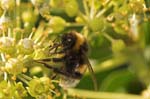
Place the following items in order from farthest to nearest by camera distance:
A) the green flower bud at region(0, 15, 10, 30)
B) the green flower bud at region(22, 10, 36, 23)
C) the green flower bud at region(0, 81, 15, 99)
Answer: the green flower bud at region(22, 10, 36, 23) → the green flower bud at region(0, 15, 10, 30) → the green flower bud at region(0, 81, 15, 99)

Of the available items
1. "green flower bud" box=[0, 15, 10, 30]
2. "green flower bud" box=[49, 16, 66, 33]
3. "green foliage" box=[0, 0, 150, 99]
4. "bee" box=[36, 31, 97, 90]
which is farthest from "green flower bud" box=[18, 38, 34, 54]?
"green flower bud" box=[49, 16, 66, 33]

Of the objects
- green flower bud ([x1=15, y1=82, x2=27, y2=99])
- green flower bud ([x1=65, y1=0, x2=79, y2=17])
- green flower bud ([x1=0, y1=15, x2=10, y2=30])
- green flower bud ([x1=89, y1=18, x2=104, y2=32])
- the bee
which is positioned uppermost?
green flower bud ([x1=65, y1=0, x2=79, y2=17])

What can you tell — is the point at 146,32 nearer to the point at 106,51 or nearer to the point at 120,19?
the point at 106,51

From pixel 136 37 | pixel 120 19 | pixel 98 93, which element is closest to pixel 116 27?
pixel 120 19

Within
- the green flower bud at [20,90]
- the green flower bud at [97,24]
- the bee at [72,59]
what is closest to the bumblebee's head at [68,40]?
the bee at [72,59]

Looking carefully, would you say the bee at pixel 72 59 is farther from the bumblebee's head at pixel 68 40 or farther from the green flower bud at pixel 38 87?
the green flower bud at pixel 38 87

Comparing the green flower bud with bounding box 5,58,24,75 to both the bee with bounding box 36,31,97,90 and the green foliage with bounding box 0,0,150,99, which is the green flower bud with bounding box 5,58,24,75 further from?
the bee with bounding box 36,31,97,90
